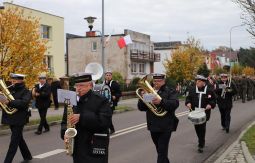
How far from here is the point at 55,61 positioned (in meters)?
47.4

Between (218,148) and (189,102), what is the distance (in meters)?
1.45

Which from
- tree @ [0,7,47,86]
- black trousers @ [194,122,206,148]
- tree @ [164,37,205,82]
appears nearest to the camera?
black trousers @ [194,122,206,148]

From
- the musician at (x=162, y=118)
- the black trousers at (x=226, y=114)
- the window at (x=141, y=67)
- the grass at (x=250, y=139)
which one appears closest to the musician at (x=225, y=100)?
the black trousers at (x=226, y=114)

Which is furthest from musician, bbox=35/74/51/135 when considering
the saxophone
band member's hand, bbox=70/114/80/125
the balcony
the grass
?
the balcony

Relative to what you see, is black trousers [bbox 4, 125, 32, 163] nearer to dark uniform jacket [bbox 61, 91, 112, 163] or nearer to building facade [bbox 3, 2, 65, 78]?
dark uniform jacket [bbox 61, 91, 112, 163]

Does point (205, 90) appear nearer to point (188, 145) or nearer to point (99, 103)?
point (188, 145)

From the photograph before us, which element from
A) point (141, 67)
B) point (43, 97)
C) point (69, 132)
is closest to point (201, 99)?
point (43, 97)

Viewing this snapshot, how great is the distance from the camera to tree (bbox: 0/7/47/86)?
17.0 m

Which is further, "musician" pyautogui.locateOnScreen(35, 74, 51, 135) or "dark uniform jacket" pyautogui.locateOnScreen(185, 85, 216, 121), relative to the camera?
"musician" pyautogui.locateOnScreen(35, 74, 51, 135)

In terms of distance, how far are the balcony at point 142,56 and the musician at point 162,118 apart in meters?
53.7

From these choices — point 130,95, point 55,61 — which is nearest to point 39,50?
point 130,95

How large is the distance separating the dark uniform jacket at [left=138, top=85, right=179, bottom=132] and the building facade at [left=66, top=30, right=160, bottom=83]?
50.3 meters

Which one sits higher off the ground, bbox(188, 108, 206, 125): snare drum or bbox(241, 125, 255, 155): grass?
bbox(188, 108, 206, 125): snare drum

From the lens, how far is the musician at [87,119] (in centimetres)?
555
